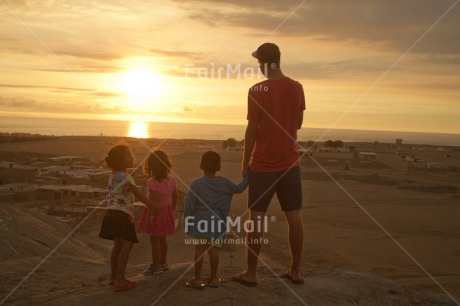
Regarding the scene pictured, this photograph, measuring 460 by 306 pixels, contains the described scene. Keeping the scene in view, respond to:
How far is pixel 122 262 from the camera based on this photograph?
5367 mm

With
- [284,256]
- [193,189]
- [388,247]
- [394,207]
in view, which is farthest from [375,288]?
[394,207]

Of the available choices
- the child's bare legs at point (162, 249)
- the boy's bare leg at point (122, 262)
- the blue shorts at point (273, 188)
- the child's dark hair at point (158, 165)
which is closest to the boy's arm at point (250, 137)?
the blue shorts at point (273, 188)

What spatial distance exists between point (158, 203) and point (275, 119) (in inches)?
67.4

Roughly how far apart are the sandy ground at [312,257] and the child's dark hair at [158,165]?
1140 millimetres

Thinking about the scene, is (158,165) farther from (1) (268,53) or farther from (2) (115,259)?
(1) (268,53)

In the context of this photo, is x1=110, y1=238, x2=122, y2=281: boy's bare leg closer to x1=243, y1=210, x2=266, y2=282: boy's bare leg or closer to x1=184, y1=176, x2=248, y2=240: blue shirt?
x1=184, y1=176, x2=248, y2=240: blue shirt

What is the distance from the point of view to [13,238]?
9688 mm

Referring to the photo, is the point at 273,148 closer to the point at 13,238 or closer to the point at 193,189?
the point at 193,189

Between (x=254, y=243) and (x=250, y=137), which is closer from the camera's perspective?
(x=250, y=137)

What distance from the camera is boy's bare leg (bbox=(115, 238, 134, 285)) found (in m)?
5.30

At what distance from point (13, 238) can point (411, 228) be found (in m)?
16.9

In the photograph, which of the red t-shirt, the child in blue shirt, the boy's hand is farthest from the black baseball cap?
the boy's hand

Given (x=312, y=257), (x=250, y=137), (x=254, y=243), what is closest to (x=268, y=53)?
(x=250, y=137)

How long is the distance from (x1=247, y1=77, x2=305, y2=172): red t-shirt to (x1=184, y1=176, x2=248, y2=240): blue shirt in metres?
0.39
